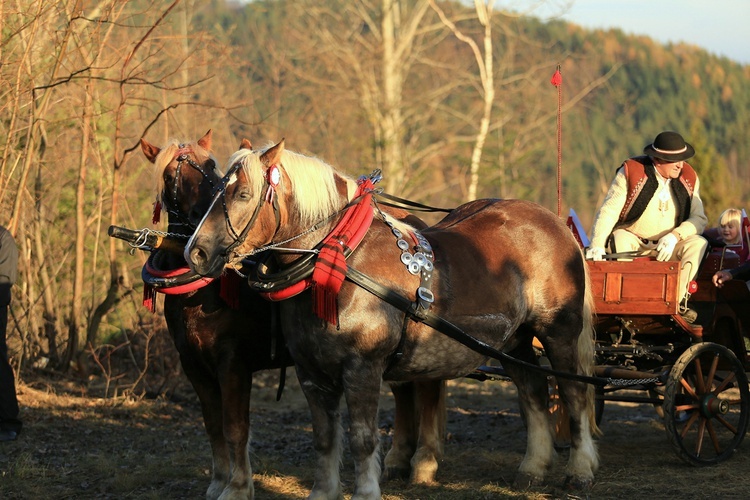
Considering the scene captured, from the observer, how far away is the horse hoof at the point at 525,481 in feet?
19.4

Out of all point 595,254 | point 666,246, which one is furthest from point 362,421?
point 666,246

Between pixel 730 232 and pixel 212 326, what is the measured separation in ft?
12.4

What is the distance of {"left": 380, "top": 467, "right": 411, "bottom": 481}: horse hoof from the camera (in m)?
6.25

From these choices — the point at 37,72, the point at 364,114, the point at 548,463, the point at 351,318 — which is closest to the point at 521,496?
the point at 548,463

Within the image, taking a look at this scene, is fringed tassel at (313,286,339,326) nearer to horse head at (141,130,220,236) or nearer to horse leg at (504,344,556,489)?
horse head at (141,130,220,236)

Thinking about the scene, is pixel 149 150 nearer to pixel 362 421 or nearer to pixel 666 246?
pixel 362 421

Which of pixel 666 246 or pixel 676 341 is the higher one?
pixel 666 246

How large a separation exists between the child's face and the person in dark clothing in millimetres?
5362

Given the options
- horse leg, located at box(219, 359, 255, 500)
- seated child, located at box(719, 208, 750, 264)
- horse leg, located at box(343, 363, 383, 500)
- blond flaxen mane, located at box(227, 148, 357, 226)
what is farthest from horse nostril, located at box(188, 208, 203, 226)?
seated child, located at box(719, 208, 750, 264)

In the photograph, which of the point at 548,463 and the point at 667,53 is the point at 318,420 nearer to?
the point at 548,463

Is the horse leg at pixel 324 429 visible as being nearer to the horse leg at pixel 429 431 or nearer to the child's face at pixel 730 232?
the horse leg at pixel 429 431

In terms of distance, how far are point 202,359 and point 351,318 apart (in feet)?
3.47

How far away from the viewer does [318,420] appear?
505 centimetres

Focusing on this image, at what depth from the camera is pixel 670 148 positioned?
6.67 m
